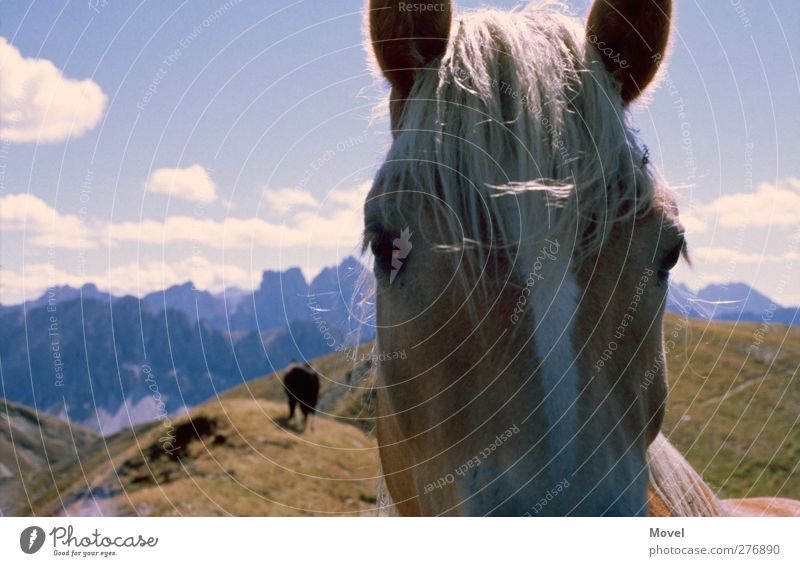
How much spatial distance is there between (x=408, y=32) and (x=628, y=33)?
818mm

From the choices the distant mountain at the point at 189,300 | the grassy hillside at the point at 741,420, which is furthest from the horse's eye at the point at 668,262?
the grassy hillside at the point at 741,420

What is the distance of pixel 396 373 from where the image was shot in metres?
2.12

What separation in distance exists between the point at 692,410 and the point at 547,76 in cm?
1802

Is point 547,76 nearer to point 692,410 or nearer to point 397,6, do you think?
point 397,6

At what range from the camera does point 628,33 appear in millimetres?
2379

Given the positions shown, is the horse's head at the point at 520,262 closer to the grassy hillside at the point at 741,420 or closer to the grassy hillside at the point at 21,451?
the grassy hillside at the point at 21,451

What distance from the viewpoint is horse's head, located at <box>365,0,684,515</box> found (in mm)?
1656

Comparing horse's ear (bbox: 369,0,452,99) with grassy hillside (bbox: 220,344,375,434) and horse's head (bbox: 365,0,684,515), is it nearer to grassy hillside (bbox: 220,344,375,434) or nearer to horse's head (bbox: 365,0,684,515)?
horse's head (bbox: 365,0,684,515)

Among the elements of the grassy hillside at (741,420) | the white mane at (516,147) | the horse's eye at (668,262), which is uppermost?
the white mane at (516,147)

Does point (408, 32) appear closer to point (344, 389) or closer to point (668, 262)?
point (668, 262)

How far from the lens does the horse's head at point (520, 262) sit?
166cm

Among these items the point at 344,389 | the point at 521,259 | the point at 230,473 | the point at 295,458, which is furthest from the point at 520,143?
the point at 295,458

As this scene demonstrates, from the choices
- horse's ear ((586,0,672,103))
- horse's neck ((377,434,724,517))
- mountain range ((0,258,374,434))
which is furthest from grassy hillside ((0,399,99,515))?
horse's ear ((586,0,672,103))
